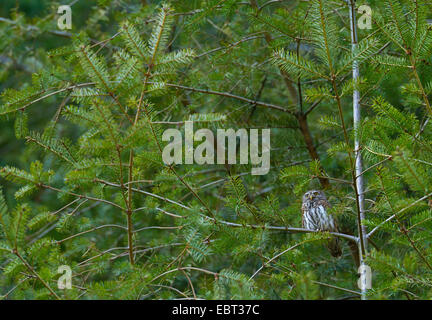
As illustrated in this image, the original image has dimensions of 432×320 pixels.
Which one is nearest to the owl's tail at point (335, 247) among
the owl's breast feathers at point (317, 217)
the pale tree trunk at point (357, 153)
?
the owl's breast feathers at point (317, 217)

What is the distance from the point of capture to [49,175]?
2.52m

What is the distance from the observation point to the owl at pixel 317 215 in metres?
3.80

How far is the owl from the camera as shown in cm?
380

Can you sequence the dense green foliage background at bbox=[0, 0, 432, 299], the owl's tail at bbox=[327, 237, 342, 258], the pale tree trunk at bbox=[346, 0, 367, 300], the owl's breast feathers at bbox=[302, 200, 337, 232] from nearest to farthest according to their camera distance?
the dense green foliage background at bbox=[0, 0, 432, 299] → the pale tree trunk at bbox=[346, 0, 367, 300] → the owl's breast feathers at bbox=[302, 200, 337, 232] → the owl's tail at bbox=[327, 237, 342, 258]

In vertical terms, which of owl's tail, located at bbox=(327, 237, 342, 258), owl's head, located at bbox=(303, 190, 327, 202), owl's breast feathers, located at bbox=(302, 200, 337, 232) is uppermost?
owl's head, located at bbox=(303, 190, 327, 202)

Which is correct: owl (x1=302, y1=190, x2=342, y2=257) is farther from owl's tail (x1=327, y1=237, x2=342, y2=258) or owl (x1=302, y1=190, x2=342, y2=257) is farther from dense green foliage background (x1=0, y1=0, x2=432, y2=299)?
dense green foliage background (x1=0, y1=0, x2=432, y2=299)

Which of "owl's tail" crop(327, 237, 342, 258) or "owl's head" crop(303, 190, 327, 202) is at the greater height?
"owl's head" crop(303, 190, 327, 202)

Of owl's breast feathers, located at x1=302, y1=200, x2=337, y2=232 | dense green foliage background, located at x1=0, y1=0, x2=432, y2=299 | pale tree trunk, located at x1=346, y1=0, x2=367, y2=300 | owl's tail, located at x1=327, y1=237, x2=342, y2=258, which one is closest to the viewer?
dense green foliage background, located at x1=0, y1=0, x2=432, y2=299

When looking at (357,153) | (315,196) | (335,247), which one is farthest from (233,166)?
(357,153)

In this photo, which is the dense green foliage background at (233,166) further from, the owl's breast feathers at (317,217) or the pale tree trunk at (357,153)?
the owl's breast feathers at (317,217)

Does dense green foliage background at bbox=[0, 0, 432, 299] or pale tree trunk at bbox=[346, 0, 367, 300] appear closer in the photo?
dense green foliage background at bbox=[0, 0, 432, 299]

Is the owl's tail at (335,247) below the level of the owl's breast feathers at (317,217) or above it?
below

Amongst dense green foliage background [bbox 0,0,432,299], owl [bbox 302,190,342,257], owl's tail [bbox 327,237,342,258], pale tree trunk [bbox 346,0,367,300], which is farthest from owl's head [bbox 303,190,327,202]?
pale tree trunk [bbox 346,0,367,300]
